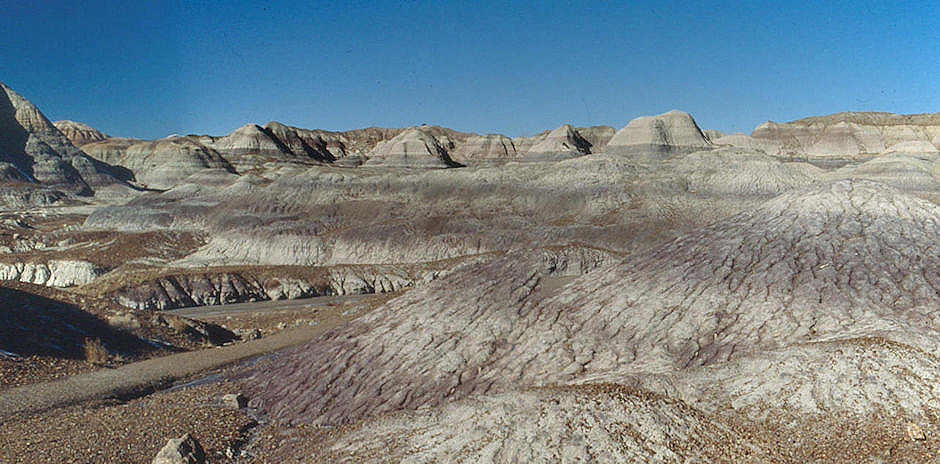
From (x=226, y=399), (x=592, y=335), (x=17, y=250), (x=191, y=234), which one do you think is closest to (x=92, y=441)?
(x=226, y=399)

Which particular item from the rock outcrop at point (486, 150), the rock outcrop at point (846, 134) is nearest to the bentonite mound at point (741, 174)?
the rock outcrop at point (846, 134)

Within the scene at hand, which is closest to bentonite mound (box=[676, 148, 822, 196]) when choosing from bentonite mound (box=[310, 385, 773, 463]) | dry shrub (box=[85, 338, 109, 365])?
dry shrub (box=[85, 338, 109, 365])


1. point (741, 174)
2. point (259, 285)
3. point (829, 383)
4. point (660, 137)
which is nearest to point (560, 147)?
point (660, 137)

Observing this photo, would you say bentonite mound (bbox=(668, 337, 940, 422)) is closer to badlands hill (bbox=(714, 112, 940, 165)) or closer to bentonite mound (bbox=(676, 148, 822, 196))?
bentonite mound (bbox=(676, 148, 822, 196))

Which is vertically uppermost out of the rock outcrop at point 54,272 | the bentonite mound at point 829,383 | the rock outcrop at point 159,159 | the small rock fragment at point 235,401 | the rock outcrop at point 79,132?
the rock outcrop at point 79,132

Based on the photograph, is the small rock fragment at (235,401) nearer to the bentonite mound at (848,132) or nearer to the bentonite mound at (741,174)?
the bentonite mound at (741,174)

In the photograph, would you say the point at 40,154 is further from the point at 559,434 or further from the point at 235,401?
the point at 559,434
